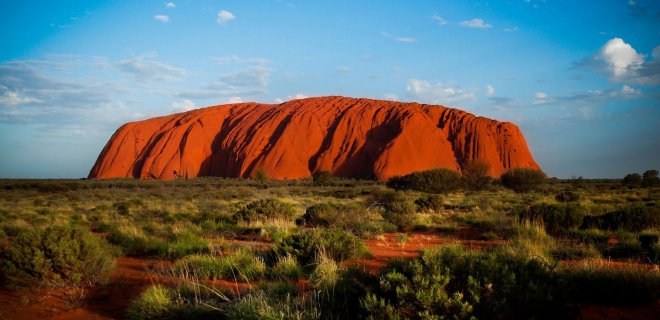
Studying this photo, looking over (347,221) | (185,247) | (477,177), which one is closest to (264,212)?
(347,221)

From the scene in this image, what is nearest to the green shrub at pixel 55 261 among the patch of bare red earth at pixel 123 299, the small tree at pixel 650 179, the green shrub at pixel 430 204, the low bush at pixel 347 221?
the patch of bare red earth at pixel 123 299

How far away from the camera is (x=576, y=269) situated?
4707 mm

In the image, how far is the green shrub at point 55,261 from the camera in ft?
18.7

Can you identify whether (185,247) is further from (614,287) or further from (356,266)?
(614,287)

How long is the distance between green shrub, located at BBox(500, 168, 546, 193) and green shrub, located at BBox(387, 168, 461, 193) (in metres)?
5.70

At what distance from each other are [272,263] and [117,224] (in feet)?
25.2

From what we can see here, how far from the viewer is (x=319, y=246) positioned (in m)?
6.38

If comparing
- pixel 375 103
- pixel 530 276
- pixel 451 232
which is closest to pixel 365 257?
pixel 530 276

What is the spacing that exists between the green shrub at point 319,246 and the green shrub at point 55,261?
8.92 ft

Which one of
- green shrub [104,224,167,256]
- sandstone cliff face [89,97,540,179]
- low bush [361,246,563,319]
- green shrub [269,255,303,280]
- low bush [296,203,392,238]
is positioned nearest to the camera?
low bush [361,246,563,319]

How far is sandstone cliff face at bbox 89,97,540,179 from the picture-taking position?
198ft

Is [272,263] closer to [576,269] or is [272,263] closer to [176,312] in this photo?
[176,312]

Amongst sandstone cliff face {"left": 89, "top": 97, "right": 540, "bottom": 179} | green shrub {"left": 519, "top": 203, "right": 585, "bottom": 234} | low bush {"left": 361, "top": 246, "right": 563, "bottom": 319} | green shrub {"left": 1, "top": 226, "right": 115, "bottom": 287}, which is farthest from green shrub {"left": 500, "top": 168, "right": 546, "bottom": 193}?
green shrub {"left": 1, "top": 226, "right": 115, "bottom": 287}

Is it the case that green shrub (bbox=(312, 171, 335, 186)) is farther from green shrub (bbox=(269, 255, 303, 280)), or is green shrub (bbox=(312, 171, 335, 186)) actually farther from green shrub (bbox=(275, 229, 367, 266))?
green shrub (bbox=(269, 255, 303, 280))
